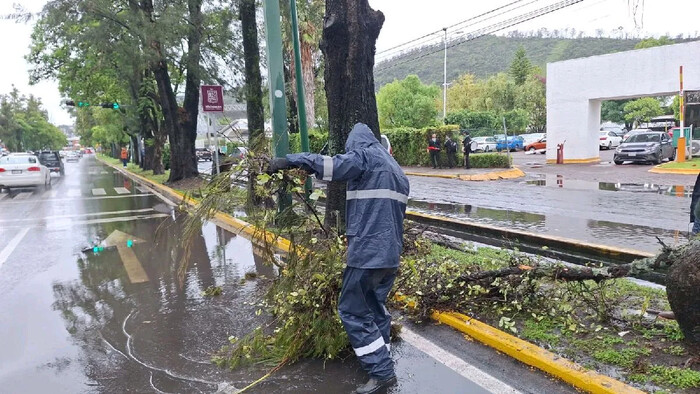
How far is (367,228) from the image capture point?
358 centimetres

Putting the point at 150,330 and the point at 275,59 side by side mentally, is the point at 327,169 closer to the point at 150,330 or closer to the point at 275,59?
the point at 150,330

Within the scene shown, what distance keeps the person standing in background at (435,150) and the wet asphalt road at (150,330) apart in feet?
47.9

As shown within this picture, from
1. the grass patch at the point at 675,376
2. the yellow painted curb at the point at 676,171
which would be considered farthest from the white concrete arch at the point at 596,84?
the grass patch at the point at 675,376

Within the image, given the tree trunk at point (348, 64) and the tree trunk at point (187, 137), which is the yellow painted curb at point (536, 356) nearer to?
the tree trunk at point (348, 64)

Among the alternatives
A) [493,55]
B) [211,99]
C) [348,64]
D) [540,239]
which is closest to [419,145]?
[211,99]

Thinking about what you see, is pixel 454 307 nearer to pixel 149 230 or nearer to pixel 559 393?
pixel 559 393

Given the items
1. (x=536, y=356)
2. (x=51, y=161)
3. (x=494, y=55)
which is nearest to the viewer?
(x=536, y=356)

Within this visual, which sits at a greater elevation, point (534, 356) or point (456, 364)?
point (534, 356)

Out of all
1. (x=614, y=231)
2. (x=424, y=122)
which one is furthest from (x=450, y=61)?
(x=614, y=231)

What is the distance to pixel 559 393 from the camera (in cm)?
348

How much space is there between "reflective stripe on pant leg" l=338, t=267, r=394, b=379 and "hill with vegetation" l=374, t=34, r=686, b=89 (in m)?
106

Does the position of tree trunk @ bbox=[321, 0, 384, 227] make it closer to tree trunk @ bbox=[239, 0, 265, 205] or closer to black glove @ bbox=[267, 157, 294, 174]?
black glove @ bbox=[267, 157, 294, 174]

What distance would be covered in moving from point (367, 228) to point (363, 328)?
28.4 inches

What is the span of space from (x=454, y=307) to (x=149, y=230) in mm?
8135
